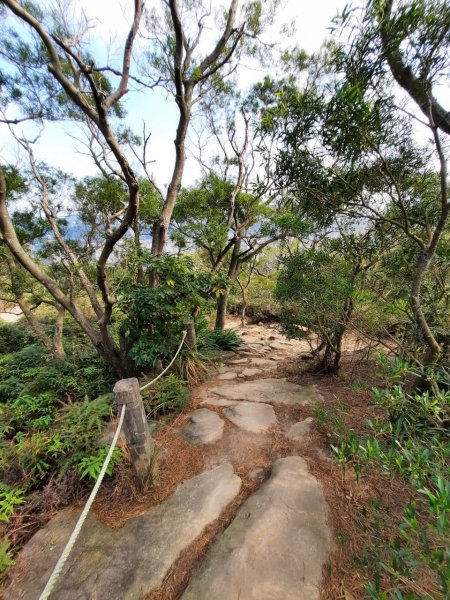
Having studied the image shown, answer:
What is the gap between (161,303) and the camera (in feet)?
10.7

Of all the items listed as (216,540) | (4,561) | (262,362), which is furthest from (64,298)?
(262,362)

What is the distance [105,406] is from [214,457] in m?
1.35

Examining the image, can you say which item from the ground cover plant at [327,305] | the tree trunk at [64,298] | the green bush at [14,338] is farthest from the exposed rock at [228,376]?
the green bush at [14,338]

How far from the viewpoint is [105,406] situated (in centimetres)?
271

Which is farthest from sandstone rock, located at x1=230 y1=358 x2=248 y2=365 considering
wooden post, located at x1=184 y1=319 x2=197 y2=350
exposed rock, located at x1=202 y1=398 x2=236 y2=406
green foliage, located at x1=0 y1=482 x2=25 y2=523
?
green foliage, located at x1=0 y1=482 x2=25 y2=523

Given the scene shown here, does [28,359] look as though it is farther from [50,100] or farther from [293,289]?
[50,100]

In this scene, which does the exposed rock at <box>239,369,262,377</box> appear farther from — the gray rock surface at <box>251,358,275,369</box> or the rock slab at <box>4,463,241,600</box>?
the rock slab at <box>4,463,241,600</box>

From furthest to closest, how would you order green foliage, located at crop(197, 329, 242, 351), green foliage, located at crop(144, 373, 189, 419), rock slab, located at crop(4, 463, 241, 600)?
green foliage, located at crop(197, 329, 242, 351) → green foliage, located at crop(144, 373, 189, 419) → rock slab, located at crop(4, 463, 241, 600)

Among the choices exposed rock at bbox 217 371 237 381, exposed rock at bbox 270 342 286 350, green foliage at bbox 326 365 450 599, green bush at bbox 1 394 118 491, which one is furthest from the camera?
exposed rock at bbox 270 342 286 350

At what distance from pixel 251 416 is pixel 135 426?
5.13 ft

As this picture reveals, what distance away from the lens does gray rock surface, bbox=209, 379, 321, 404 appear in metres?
3.26

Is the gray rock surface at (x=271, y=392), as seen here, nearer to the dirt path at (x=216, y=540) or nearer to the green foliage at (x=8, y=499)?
the dirt path at (x=216, y=540)

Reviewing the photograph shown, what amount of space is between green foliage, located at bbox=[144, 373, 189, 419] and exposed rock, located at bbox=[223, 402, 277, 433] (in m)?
0.58

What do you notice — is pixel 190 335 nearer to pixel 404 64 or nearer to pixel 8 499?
pixel 8 499
